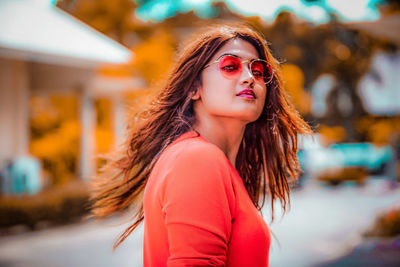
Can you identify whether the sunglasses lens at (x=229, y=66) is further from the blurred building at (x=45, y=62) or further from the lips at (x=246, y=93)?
the blurred building at (x=45, y=62)

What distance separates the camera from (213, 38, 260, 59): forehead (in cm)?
145

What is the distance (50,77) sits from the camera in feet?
43.0

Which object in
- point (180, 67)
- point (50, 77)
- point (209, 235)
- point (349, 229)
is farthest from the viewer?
point (50, 77)

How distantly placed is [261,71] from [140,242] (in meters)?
6.43

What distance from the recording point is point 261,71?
1.49 meters

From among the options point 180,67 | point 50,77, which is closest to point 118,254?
point 180,67

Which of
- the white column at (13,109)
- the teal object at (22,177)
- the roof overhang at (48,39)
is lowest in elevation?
the teal object at (22,177)

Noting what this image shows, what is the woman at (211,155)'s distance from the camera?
1.16 m

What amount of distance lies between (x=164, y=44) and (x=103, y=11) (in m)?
5.60

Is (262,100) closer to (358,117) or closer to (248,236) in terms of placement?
(248,236)

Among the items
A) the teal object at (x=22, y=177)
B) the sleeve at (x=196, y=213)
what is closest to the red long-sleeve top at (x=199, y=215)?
the sleeve at (x=196, y=213)

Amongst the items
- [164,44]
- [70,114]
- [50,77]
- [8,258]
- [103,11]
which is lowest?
[8,258]

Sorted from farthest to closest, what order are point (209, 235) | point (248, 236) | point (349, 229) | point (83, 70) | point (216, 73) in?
point (83, 70), point (349, 229), point (216, 73), point (248, 236), point (209, 235)

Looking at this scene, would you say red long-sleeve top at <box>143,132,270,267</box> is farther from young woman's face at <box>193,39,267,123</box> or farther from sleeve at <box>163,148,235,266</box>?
young woman's face at <box>193,39,267,123</box>
